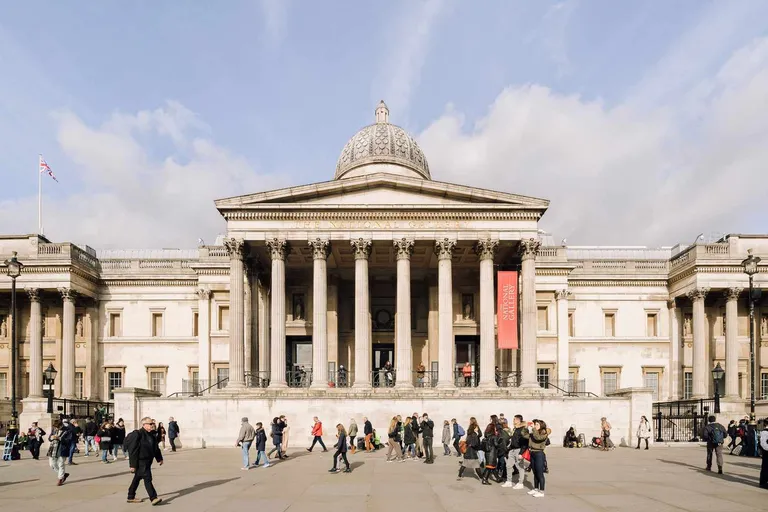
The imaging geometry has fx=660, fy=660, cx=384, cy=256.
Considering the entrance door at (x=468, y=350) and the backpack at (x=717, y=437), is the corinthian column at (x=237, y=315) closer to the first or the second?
the entrance door at (x=468, y=350)

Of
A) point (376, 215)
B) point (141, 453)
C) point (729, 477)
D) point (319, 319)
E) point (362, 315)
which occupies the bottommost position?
point (729, 477)

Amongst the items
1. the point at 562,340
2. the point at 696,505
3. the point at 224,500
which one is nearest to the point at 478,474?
the point at 696,505

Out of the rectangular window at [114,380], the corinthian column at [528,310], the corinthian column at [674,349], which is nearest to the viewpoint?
the corinthian column at [528,310]

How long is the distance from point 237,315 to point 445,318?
10.9 metres

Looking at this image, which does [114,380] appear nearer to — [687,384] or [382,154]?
[382,154]

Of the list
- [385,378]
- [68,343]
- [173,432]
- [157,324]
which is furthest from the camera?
[157,324]

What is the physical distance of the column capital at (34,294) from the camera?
44344mm

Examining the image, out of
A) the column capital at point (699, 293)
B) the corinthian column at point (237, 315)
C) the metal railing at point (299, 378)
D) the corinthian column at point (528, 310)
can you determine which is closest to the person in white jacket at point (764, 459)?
the corinthian column at point (528, 310)

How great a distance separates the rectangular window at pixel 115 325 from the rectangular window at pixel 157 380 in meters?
4.00

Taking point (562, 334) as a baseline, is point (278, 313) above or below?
above

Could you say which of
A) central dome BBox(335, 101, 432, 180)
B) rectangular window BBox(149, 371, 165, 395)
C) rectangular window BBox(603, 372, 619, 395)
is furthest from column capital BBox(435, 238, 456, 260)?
rectangular window BBox(149, 371, 165, 395)

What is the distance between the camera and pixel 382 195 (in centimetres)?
3516

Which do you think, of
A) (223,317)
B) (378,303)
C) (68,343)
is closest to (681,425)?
(378,303)

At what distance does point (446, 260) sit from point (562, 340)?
16.6 m
